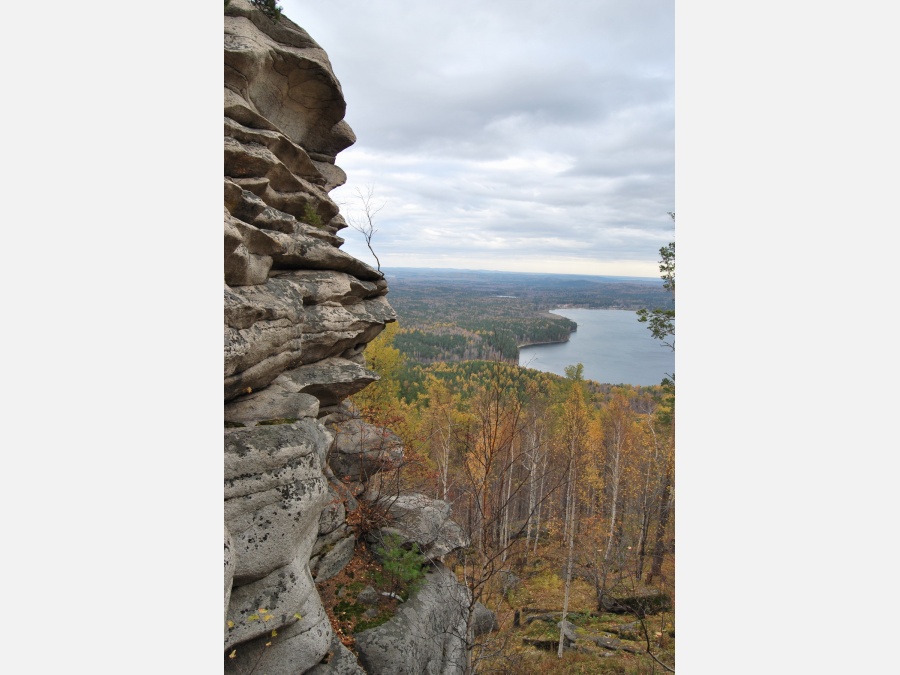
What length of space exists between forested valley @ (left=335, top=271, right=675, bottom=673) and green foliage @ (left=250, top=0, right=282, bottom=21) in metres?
8.19

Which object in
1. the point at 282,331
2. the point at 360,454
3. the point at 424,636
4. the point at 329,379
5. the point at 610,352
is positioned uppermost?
the point at 282,331

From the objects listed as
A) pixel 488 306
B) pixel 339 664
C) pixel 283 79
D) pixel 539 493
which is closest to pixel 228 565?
pixel 339 664

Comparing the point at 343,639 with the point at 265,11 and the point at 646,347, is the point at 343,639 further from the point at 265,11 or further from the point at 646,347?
the point at 646,347

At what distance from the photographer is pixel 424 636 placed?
27.2 feet

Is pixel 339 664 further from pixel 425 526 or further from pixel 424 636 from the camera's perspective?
pixel 425 526

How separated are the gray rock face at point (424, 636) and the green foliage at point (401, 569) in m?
0.22

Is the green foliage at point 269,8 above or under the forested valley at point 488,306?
above

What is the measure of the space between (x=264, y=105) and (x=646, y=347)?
1353 inches

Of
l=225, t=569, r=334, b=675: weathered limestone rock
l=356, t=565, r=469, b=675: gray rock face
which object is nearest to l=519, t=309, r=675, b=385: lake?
l=356, t=565, r=469, b=675: gray rock face

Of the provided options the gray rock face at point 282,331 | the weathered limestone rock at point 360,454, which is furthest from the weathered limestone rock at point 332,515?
the weathered limestone rock at point 360,454

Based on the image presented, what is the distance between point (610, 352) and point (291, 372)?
33151 mm

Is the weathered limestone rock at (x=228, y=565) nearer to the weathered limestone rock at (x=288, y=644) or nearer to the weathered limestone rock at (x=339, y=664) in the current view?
the weathered limestone rock at (x=288, y=644)

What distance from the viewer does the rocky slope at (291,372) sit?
6465mm

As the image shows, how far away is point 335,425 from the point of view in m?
11.4
